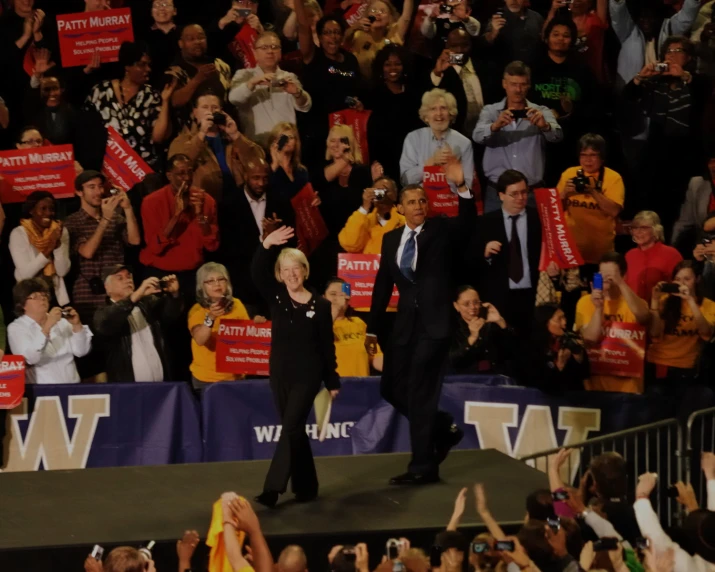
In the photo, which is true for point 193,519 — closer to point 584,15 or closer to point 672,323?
point 672,323

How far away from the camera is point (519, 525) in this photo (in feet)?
29.6

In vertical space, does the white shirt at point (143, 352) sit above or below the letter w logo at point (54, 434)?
above

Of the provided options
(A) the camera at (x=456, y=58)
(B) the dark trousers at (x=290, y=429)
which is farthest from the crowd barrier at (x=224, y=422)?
(A) the camera at (x=456, y=58)

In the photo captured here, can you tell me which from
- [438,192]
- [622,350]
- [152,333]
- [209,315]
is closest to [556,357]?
[622,350]

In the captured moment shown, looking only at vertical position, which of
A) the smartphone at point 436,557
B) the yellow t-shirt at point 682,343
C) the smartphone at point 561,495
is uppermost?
the smartphone at point 561,495

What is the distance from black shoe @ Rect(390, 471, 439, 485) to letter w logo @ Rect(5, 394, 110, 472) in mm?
2510

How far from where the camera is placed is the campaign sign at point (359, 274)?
1192 centimetres

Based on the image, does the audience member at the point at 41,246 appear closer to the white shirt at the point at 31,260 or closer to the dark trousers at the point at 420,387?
the white shirt at the point at 31,260

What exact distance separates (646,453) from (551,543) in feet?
10.8

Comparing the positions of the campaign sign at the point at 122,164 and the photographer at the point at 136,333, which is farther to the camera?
the campaign sign at the point at 122,164

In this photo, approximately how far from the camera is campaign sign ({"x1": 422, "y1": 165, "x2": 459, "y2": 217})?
40.2 ft

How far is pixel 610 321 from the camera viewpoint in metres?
11.2

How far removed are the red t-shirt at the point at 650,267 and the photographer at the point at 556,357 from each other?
982 mm

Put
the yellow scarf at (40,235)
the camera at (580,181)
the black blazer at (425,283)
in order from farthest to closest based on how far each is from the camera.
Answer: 1. the camera at (580,181)
2. the yellow scarf at (40,235)
3. the black blazer at (425,283)
